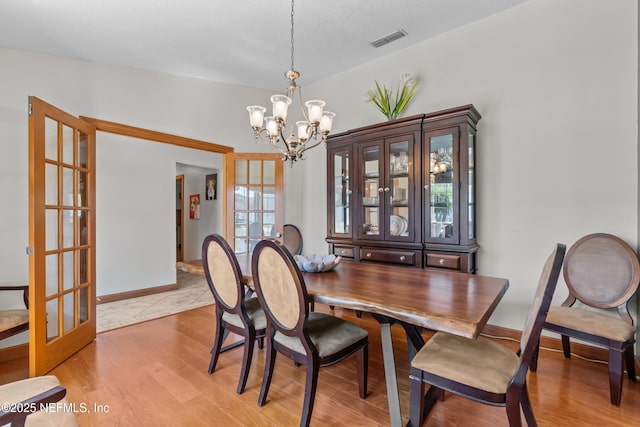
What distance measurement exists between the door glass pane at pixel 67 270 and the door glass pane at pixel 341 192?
2491 mm

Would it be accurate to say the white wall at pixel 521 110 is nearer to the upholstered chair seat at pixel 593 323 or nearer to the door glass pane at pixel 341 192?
the upholstered chair seat at pixel 593 323

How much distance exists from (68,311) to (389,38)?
12.6 ft

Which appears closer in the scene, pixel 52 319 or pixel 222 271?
pixel 222 271

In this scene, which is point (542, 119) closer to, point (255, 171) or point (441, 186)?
point (441, 186)

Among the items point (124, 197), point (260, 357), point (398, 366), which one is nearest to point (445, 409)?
point (398, 366)

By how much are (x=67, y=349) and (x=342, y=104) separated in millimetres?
3751

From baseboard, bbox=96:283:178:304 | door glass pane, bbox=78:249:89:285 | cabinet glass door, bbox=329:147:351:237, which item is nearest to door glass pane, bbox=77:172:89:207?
door glass pane, bbox=78:249:89:285

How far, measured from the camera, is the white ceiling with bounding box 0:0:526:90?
7.75ft

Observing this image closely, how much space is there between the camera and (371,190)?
127 inches

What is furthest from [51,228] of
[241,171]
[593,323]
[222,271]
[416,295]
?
[593,323]

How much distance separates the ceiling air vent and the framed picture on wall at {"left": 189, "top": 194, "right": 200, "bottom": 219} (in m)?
4.71

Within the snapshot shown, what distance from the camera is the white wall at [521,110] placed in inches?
88.7

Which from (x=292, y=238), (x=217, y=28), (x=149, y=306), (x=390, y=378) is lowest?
(x=149, y=306)

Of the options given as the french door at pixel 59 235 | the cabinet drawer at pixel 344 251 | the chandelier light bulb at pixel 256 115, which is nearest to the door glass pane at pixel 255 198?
the cabinet drawer at pixel 344 251
